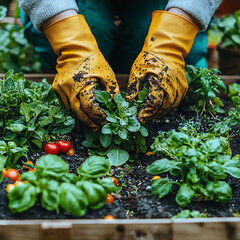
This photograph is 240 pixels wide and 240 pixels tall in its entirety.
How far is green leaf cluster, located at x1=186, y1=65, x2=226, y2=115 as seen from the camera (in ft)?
6.30

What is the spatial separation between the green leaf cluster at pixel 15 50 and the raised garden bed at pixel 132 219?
1.91 metres

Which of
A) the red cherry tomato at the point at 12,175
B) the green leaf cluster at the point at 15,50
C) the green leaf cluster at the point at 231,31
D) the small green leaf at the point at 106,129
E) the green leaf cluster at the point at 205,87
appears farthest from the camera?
the green leaf cluster at the point at 15,50

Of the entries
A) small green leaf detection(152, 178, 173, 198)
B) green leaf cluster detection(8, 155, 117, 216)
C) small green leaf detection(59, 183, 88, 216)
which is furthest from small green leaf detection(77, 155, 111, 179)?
small green leaf detection(152, 178, 173, 198)

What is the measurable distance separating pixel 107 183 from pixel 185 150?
0.34 m

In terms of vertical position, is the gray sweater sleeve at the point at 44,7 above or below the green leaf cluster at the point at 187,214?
above

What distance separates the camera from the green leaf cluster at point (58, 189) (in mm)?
1050

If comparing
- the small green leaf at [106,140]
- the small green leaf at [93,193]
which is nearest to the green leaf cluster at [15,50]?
the small green leaf at [106,140]

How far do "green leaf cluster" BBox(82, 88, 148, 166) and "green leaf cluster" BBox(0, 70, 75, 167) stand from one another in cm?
20

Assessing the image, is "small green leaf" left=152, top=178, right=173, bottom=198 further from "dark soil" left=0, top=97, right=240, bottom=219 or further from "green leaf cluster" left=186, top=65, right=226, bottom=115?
"green leaf cluster" left=186, top=65, right=226, bottom=115

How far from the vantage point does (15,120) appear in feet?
5.69

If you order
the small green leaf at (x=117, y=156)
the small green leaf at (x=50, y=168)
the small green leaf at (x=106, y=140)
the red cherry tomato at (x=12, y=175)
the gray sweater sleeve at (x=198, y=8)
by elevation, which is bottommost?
the small green leaf at (x=117, y=156)

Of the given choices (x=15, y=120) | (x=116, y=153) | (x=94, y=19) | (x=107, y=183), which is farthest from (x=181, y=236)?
(x=94, y=19)

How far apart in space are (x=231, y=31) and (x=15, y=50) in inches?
84.7

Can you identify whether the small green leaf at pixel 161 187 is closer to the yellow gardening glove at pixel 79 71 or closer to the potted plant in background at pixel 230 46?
the yellow gardening glove at pixel 79 71
